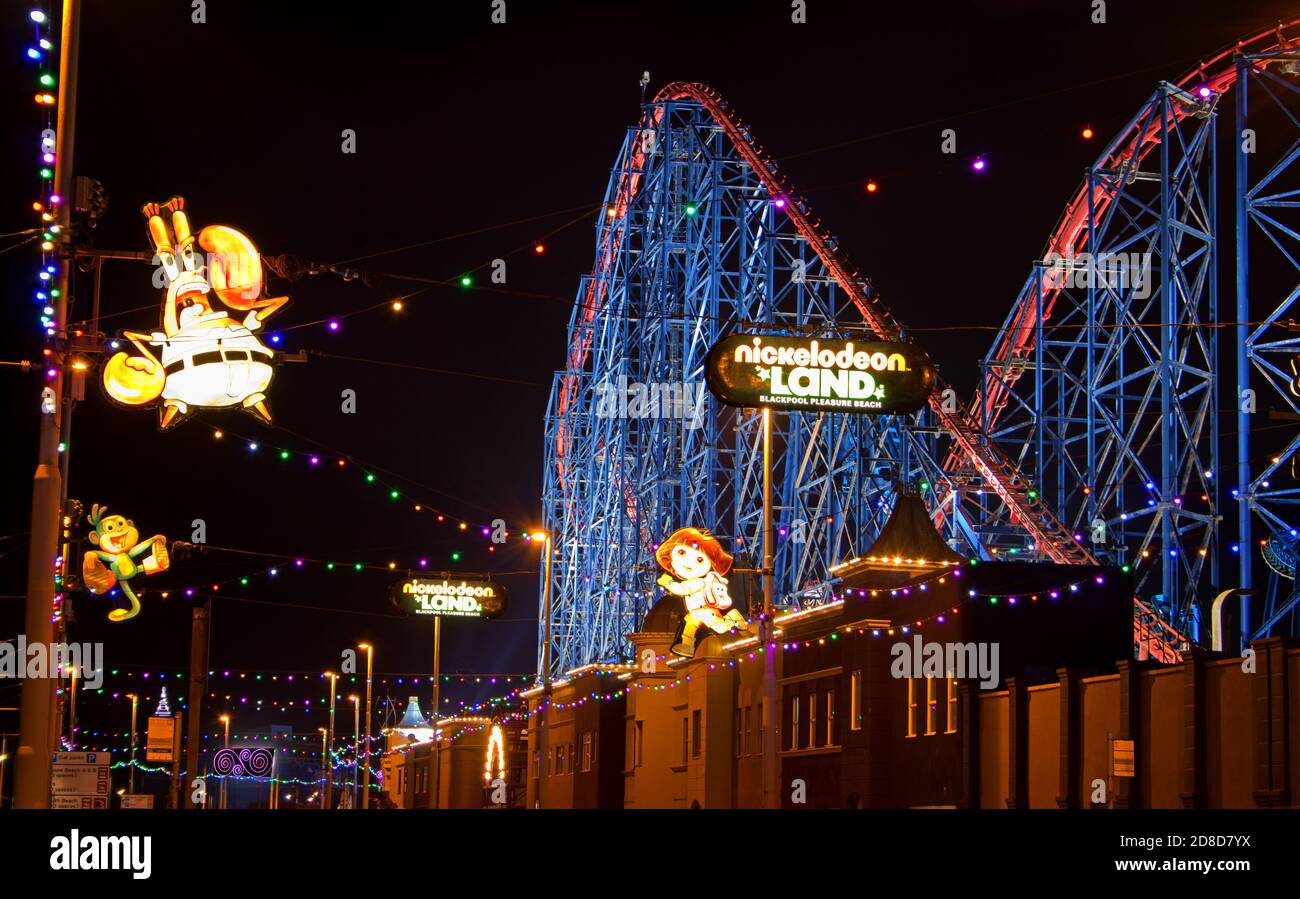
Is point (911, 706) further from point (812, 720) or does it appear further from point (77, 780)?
point (77, 780)

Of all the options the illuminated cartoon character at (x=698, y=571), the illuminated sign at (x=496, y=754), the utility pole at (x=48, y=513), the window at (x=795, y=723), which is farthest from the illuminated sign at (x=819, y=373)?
the illuminated sign at (x=496, y=754)

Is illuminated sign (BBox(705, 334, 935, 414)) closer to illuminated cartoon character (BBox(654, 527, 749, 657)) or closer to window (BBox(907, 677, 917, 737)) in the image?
window (BBox(907, 677, 917, 737))

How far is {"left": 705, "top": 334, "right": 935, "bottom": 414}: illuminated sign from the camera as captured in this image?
20672 millimetres

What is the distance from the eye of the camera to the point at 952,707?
2516cm

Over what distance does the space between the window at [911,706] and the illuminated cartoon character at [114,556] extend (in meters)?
11.3

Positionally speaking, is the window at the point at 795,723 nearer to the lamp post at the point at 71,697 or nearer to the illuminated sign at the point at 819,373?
the illuminated sign at the point at 819,373

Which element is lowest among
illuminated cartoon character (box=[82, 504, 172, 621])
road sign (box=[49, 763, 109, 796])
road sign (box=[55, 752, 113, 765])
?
road sign (box=[49, 763, 109, 796])

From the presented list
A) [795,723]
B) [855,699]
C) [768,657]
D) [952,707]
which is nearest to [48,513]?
[768,657]

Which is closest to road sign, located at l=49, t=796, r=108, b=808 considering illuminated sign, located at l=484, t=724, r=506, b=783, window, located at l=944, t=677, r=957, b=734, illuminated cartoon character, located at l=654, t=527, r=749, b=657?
window, located at l=944, t=677, r=957, b=734

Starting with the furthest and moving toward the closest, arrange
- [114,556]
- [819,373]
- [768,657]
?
[114,556] → [768,657] → [819,373]

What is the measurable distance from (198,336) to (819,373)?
8.17 m

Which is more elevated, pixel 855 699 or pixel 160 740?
pixel 855 699

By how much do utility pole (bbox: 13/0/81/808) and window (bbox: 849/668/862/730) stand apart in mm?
14911
